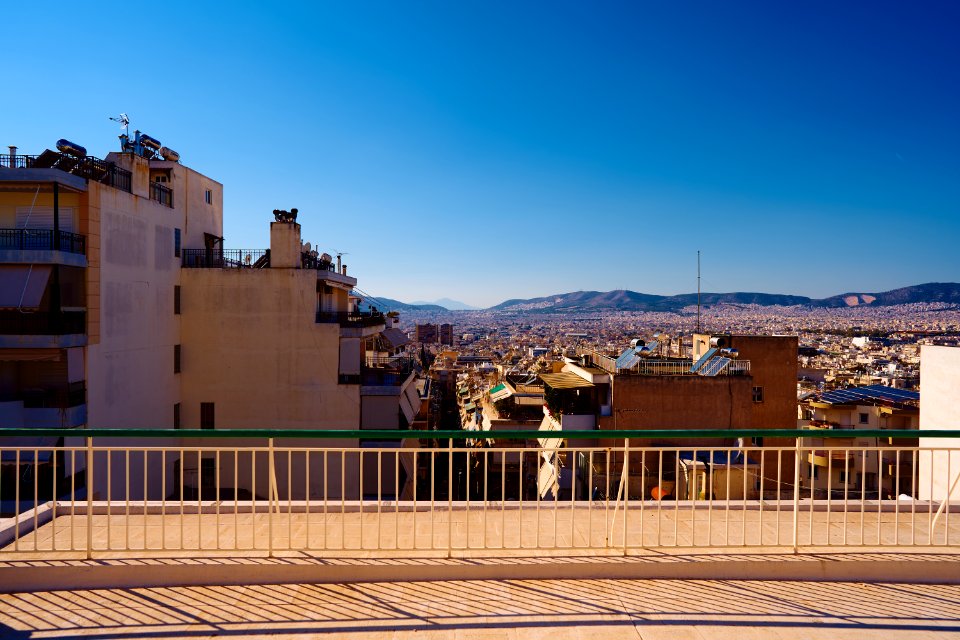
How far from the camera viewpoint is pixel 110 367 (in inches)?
661

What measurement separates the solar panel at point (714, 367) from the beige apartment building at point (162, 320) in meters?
10.9

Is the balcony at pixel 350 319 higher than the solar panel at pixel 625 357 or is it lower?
higher

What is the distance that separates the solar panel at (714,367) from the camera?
68.0 feet

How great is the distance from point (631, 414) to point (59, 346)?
17134 mm

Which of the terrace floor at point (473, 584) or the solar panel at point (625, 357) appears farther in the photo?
the solar panel at point (625, 357)

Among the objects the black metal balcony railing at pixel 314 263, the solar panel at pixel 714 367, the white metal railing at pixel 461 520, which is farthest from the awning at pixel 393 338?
the white metal railing at pixel 461 520

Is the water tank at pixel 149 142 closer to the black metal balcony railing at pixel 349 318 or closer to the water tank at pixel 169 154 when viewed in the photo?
the water tank at pixel 169 154

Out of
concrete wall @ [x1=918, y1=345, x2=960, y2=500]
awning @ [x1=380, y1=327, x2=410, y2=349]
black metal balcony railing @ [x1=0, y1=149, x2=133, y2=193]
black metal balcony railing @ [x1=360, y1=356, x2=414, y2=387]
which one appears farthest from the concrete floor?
awning @ [x1=380, y1=327, x2=410, y2=349]

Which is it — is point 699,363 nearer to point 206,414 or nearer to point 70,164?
point 206,414

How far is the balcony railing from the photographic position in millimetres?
15898

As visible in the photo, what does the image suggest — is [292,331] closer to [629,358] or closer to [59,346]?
[59,346]

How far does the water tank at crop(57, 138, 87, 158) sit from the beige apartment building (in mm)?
30

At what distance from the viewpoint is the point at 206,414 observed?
2066cm

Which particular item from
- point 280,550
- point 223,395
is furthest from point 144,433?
point 223,395
